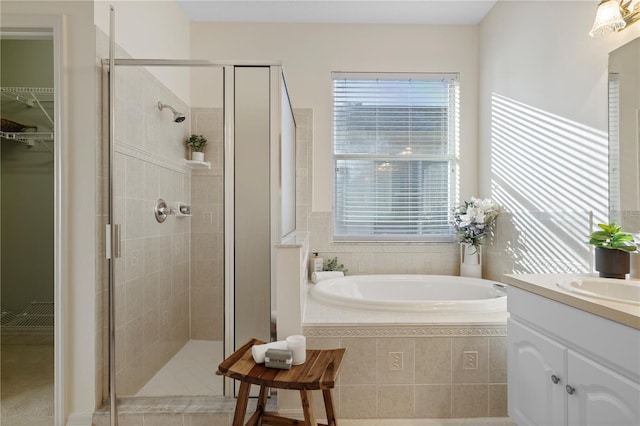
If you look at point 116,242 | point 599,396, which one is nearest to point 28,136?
point 116,242

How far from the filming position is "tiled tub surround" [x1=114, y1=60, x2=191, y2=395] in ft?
5.82

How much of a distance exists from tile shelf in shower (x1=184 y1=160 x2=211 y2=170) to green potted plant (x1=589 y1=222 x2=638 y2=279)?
1.83 m

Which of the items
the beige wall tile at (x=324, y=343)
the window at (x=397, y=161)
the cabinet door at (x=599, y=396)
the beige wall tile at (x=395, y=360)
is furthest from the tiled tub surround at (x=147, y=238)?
the cabinet door at (x=599, y=396)

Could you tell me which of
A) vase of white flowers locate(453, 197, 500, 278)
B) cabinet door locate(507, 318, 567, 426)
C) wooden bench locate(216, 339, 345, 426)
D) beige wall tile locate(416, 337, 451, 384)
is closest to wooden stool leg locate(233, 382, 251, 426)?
wooden bench locate(216, 339, 345, 426)

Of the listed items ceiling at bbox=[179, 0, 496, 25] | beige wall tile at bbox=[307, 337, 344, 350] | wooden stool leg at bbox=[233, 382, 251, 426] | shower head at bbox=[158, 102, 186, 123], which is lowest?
wooden stool leg at bbox=[233, 382, 251, 426]

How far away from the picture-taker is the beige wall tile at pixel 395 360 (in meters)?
1.77

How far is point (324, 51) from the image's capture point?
3.01 metres

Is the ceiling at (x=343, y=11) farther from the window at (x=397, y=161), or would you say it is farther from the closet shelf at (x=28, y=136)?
the closet shelf at (x=28, y=136)

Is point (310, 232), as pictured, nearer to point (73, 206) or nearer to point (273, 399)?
point (273, 399)

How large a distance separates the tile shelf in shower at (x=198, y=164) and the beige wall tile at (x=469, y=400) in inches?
66.3

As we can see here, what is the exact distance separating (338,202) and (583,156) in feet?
5.80

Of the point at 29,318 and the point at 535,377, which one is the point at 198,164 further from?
the point at 29,318

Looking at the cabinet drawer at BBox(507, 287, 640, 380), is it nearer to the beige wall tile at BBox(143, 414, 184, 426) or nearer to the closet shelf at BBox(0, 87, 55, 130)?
the beige wall tile at BBox(143, 414, 184, 426)

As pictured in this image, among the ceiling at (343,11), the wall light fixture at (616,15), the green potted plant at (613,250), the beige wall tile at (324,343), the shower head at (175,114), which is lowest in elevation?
the beige wall tile at (324,343)
